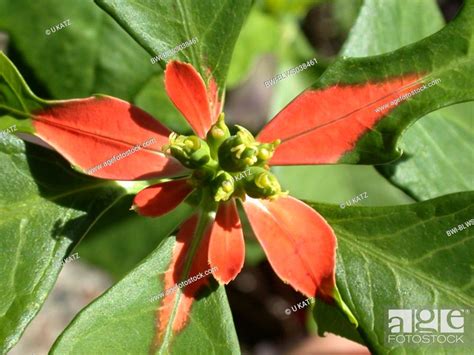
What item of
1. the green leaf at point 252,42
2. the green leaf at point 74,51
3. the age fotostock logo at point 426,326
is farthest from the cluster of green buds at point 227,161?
the green leaf at point 252,42

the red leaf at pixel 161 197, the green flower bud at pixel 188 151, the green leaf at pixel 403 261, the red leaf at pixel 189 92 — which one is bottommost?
the green leaf at pixel 403 261

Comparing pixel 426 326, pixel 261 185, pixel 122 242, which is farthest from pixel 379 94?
pixel 122 242

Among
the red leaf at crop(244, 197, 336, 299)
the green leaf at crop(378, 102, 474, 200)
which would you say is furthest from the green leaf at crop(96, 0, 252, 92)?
the green leaf at crop(378, 102, 474, 200)

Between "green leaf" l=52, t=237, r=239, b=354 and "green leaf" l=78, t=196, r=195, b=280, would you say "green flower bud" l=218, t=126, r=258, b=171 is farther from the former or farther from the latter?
"green leaf" l=78, t=196, r=195, b=280

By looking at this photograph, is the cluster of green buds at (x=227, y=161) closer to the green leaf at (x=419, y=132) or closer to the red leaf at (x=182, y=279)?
the red leaf at (x=182, y=279)

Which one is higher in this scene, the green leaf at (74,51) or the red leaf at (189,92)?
the green leaf at (74,51)

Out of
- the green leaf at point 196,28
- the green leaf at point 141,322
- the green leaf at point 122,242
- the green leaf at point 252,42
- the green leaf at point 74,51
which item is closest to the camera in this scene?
the green leaf at point 141,322
